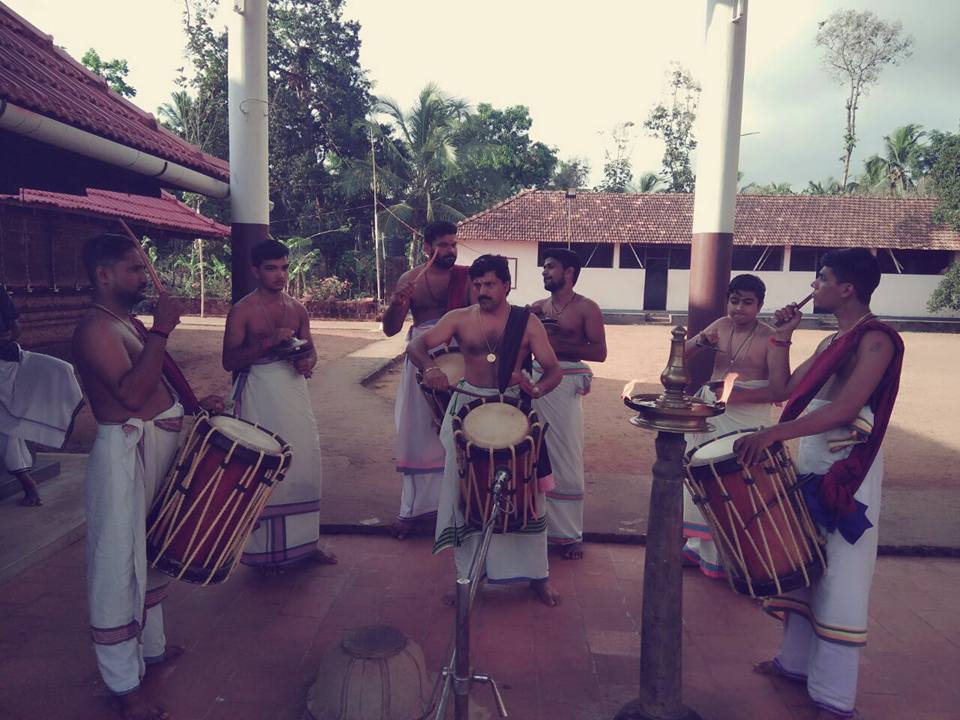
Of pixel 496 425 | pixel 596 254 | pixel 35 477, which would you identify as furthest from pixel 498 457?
pixel 596 254

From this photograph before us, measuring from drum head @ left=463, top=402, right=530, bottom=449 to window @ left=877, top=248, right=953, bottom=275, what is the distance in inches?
989

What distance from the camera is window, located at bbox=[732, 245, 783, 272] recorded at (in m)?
24.6

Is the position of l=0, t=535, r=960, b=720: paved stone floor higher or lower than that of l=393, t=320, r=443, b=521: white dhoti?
lower

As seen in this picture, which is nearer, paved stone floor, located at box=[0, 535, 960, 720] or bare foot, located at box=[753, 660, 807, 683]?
paved stone floor, located at box=[0, 535, 960, 720]

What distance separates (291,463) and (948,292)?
25.3 m

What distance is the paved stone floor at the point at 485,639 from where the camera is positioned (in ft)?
9.67

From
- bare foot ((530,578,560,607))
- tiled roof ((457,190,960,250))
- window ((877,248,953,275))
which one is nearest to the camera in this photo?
bare foot ((530,578,560,607))

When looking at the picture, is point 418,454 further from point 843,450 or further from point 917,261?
point 917,261

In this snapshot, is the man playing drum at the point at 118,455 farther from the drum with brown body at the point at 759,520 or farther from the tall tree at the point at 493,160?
the tall tree at the point at 493,160

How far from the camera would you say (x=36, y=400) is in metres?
4.83

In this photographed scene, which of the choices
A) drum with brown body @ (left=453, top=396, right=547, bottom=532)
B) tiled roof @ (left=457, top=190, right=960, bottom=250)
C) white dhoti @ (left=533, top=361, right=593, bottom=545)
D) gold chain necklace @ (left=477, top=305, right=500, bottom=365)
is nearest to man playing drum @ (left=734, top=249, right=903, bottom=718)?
drum with brown body @ (left=453, top=396, right=547, bottom=532)

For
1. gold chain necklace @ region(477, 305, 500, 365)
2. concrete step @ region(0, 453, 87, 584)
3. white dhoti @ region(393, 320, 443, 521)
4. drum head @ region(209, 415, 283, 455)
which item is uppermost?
gold chain necklace @ region(477, 305, 500, 365)

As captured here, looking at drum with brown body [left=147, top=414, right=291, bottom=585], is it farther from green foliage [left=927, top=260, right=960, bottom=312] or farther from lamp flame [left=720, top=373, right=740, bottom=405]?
green foliage [left=927, top=260, right=960, bottom=312]

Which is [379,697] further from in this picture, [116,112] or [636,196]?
[636,196]
